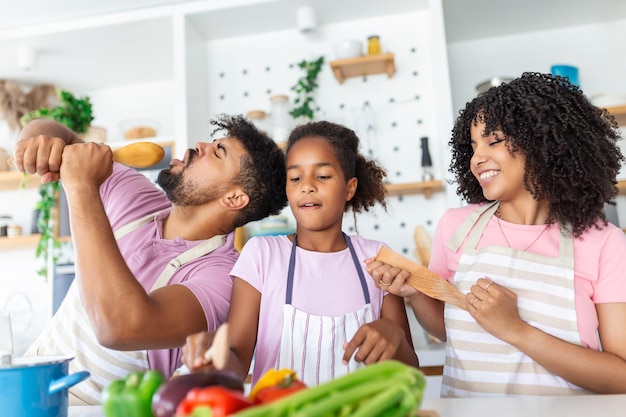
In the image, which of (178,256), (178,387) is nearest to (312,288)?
(178,256)

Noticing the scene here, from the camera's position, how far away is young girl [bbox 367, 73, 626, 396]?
3.00 ft

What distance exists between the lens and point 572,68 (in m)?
2.31

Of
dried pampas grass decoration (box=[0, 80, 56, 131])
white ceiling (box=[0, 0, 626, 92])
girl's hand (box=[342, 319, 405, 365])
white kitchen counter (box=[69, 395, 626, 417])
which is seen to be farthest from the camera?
dried pampas grass decoration (box=[0, 80, 56, 131])

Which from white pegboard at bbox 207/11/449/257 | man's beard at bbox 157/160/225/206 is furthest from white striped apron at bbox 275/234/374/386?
white pegboard at bbox 207/11/449/257

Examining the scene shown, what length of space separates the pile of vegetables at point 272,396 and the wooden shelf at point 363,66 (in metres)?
2.02

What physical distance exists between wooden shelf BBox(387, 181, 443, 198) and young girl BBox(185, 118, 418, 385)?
3.55 feet

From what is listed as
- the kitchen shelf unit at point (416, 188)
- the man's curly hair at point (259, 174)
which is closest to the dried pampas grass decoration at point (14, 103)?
the kitchen shelf unit at point (416, 188)

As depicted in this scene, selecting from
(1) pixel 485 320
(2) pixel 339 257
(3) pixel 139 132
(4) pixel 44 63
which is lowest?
(1) pixel 485 320

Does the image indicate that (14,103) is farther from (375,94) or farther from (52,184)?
(375,94)

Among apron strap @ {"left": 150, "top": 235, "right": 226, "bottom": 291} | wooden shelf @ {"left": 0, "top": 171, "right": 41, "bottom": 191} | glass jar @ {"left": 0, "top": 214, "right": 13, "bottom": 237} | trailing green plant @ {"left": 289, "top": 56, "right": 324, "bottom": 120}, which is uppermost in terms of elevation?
trailing green plant @ {"left": 289, "top": 56, "right": 324, "bottom": 120}

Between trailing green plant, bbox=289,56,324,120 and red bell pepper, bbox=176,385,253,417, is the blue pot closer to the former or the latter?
red bell pepper, bbox=176,385,253,417

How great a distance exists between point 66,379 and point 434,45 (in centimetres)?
202

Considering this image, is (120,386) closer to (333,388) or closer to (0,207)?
(333,388)

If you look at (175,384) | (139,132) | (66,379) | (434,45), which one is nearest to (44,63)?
(139,132)
